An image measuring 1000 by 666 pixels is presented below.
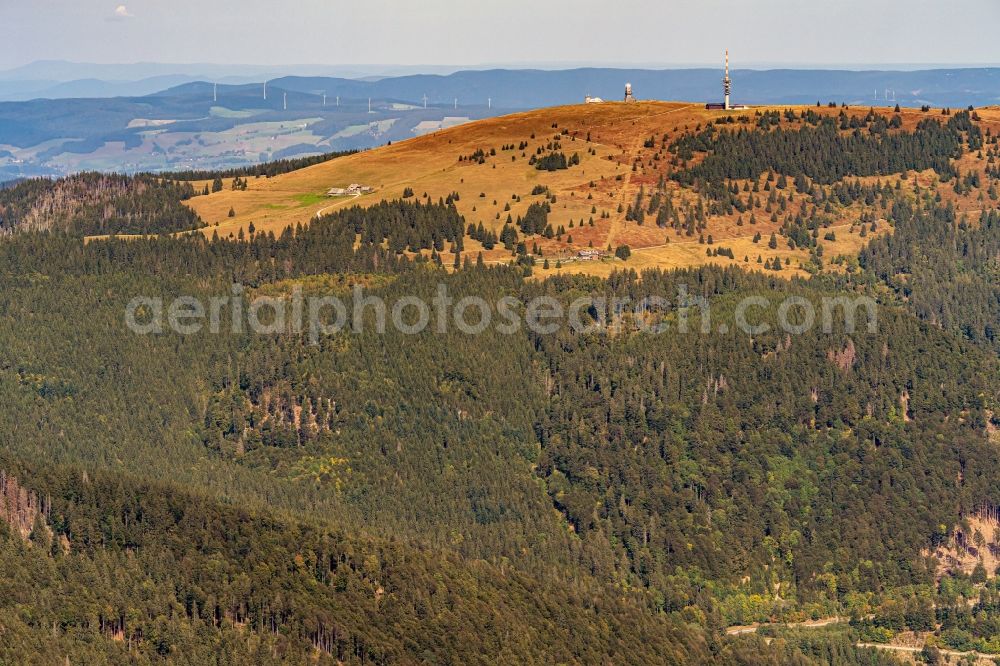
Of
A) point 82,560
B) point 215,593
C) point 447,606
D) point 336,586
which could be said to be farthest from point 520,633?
point 82,560

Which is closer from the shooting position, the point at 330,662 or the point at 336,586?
the point at 330,662

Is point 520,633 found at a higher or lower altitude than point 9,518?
lower

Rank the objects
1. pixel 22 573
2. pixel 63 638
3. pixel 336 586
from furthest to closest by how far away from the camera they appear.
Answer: pixel 336 586, pixel 22 573, pixel 63 638

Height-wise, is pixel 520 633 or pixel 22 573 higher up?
pixel 22 573

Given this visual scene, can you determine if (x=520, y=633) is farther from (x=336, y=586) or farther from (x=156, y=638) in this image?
(x=156, y=638)

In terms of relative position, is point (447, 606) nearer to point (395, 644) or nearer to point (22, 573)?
point (395, 644)

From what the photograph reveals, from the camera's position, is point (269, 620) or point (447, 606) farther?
point (447, 606)

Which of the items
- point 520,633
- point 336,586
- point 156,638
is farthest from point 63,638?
→ point 520,633

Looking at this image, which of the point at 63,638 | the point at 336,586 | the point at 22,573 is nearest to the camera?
the point at 63,638
